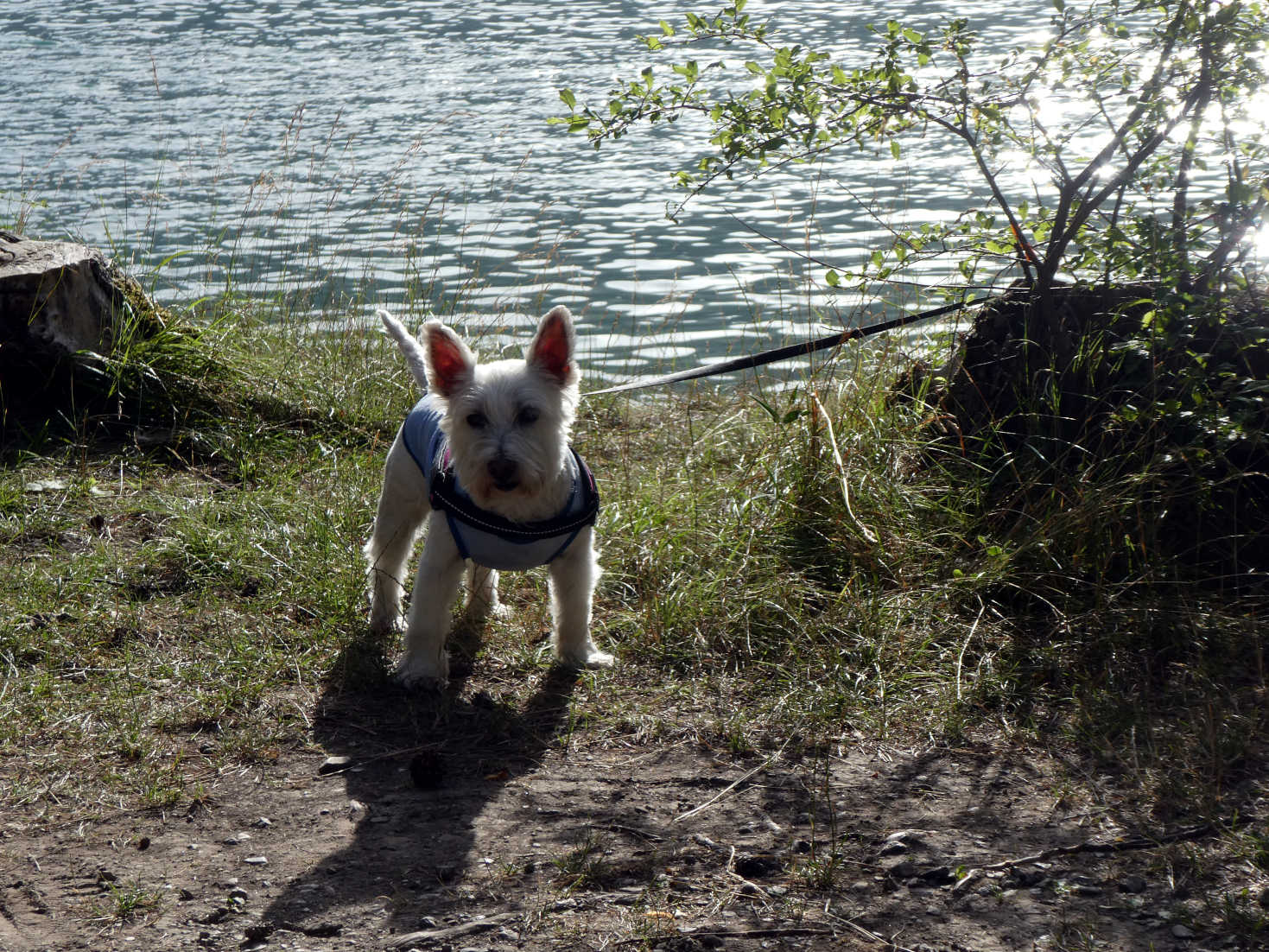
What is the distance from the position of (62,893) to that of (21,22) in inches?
1131

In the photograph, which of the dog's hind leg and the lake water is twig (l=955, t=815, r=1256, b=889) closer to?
the dog's hind leg

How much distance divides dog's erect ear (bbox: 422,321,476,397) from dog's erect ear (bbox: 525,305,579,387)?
243mm

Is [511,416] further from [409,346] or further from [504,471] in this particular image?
[409,346]

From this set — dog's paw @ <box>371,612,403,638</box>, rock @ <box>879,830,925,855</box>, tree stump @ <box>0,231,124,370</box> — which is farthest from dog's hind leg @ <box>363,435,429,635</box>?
tree stump @ <box>0,231,124,370</box>

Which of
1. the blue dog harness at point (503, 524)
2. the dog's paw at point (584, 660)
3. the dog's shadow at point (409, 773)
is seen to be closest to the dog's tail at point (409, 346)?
the blue dog harness at point (503, 524)

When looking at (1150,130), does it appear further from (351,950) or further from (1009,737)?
(351,950)

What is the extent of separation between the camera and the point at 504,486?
13.7ft

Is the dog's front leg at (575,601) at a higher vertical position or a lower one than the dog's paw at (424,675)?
higher

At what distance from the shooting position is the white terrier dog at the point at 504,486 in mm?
4215

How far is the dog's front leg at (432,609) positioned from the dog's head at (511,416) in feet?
0.96

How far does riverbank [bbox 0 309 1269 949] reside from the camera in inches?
122

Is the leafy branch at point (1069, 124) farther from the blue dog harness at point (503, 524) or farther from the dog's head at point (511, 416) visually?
the blue dog harness at point (503, 524)

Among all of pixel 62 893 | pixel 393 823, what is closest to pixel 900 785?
pixel 393 823

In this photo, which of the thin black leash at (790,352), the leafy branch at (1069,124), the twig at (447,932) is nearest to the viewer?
the twig at (447,932)
